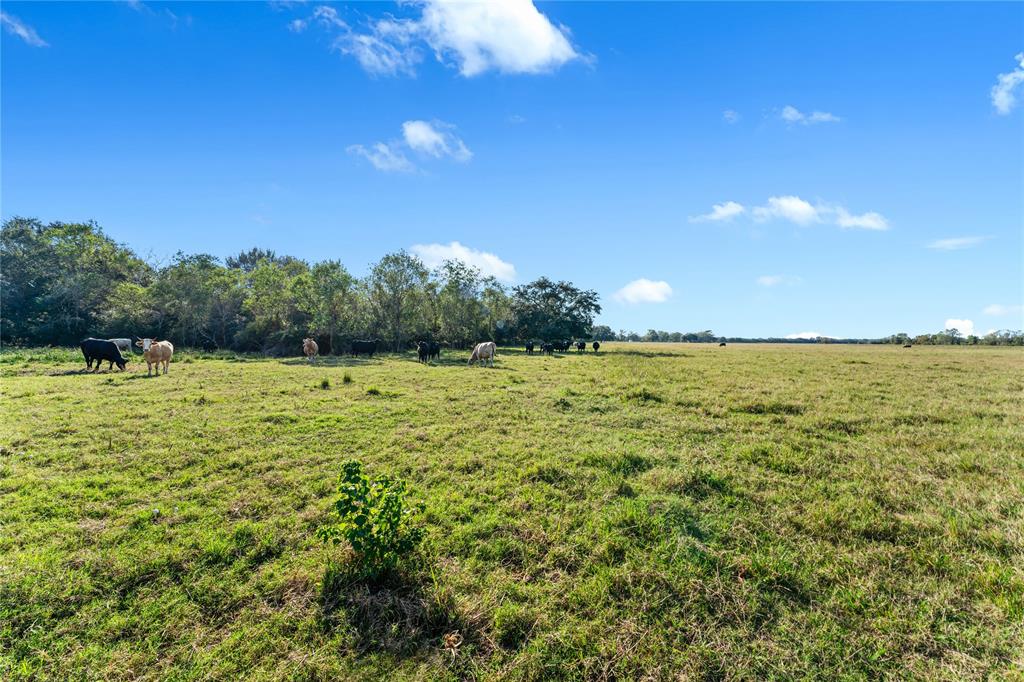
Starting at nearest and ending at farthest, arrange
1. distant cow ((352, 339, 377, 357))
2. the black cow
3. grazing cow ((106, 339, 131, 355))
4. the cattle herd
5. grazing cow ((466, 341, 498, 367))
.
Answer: the cattle herd < the black cow < grazing cow ((106, 339, 131, 355)) < grazing cow ((466, 341, 498, 367)) < distant cow ((352, 339, 377, 357))

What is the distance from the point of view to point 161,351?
55.9 feet

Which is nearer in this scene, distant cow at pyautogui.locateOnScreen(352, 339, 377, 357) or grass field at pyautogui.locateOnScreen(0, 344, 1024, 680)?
grass field at pyautogui.locateOnScreen(0, 344, 1024, 680)

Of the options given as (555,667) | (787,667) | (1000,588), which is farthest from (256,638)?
(1000,588)

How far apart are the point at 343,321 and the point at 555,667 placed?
38029mm

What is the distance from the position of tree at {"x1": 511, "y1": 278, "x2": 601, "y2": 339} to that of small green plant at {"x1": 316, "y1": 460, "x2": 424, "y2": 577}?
53.2 meters

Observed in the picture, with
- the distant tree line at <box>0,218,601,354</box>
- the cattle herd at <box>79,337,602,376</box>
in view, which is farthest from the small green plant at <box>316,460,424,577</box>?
the distant tree line at <box>0,218,601,354</box>

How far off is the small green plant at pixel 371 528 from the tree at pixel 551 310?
53.2 meters

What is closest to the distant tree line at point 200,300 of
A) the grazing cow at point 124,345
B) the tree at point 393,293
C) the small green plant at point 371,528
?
the tree at point 393,293

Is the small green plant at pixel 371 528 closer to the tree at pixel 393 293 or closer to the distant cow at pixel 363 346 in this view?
the distant cow at pixel 363 346

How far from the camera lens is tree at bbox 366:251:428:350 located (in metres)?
38.8

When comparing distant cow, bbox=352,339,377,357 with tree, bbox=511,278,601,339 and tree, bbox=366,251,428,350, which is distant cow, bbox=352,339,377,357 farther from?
tree, bbox=511,278,601,339

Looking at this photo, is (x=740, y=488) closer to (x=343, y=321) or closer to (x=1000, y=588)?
(x=1000, y=588)

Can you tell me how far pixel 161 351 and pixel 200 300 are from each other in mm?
24111

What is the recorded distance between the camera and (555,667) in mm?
3186
